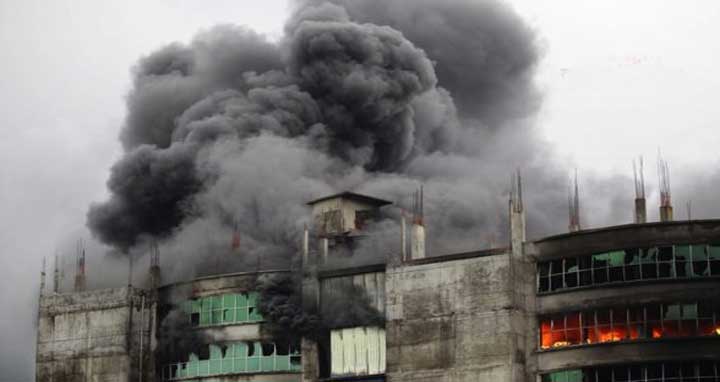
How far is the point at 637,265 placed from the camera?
66.1 metres

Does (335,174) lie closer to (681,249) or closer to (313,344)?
(313,344)

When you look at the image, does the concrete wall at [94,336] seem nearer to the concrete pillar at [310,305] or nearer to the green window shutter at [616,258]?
the concrete pillar at [310,305]

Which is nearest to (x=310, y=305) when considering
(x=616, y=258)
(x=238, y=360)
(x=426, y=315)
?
(x=238, y=360)

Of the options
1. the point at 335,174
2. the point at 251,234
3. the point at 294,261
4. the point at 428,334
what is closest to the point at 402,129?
the point at 335,174

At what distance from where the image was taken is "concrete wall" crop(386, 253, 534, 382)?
2709 inches

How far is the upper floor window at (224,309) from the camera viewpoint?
79.0 metres

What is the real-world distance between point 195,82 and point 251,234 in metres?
22.3

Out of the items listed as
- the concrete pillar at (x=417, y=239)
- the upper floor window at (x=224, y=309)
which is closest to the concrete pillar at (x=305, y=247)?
the upper floor window at (x=224, y=309)

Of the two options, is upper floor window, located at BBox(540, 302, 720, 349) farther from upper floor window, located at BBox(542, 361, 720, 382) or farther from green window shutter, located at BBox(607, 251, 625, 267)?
green window shutter, located at BBox(607, 251, 625, 267)

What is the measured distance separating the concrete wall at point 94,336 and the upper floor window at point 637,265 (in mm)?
28565

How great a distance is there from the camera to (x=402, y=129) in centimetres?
10531

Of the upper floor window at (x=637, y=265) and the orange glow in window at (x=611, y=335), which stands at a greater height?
the upper floor window at (x=637, y=265)

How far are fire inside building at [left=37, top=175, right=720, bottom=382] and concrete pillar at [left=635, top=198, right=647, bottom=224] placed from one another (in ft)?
0.26

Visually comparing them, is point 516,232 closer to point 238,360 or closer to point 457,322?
point 457,322
